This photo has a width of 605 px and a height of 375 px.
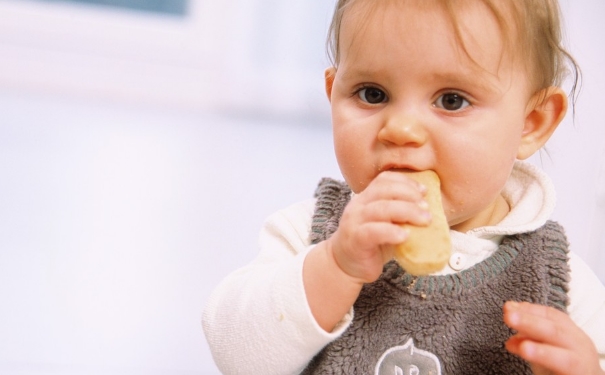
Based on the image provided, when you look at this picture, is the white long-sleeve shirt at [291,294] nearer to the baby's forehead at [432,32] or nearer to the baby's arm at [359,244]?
the baby's arm at [359,244]

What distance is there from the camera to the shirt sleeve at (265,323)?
1.90 feet

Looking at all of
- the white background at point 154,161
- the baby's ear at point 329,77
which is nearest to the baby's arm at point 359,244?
the baby's ear at point 329,77

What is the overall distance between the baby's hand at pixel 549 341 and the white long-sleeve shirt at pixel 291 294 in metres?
0.12

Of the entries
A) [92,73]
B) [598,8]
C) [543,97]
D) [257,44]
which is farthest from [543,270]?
[92,73]

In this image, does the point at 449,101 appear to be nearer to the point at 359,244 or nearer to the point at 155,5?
the point at 359,244

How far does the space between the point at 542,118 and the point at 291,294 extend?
1.06 ft

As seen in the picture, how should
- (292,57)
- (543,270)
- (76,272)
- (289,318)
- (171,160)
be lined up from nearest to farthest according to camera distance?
(289,318) → (543,270) → (76,272) → (171,160) → (292,57)

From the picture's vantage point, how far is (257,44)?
1.65 metres

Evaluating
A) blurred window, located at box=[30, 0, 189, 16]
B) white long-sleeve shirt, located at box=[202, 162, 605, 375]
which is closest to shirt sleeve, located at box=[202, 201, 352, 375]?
white long-sleeve shirt, located at box=[202, 162, 605, 375]

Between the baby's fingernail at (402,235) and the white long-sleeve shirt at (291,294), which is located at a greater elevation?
the baby's fingernail at (402,235)

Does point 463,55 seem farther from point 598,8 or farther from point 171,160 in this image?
point 171,160

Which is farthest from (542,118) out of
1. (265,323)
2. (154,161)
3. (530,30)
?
(154,161)

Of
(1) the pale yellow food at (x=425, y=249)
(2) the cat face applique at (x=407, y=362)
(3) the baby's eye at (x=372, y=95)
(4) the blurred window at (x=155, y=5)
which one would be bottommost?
(2) the cat face applique at (x=407, y=362)

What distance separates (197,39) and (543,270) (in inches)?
47.2
